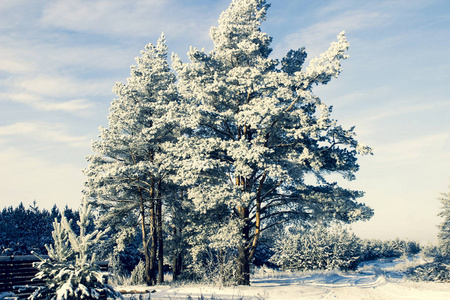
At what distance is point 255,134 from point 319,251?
16355mm

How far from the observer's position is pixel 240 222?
1500 cm

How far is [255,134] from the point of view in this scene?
1769cm

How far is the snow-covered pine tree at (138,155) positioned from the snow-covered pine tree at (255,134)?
2.58 meters

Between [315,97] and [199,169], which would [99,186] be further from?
[315,97]

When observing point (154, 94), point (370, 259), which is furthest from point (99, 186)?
point (370, 259)

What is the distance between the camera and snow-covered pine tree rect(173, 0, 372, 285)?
14.4m

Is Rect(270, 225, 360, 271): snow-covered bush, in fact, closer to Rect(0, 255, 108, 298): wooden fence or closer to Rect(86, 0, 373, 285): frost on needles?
Rect(86, 0, 373, 285): frost on needles

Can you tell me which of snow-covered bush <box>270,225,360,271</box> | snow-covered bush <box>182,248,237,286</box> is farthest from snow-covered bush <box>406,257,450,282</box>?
snow-covered bush <box>182,248,237,286</box>

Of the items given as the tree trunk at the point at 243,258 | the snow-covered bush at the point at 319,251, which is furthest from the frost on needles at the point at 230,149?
the snow-covered bush at the point at 319,251

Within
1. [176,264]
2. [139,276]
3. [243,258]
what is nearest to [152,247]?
[139,276]

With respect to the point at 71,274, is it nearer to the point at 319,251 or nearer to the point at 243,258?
the point at 243,258

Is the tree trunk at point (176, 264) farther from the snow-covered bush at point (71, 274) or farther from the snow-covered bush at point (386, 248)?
the snow-covered bush at point (386, 248)

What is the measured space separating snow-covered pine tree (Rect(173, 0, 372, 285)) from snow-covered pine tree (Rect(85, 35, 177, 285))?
102 inches

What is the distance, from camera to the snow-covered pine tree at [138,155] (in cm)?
1822
